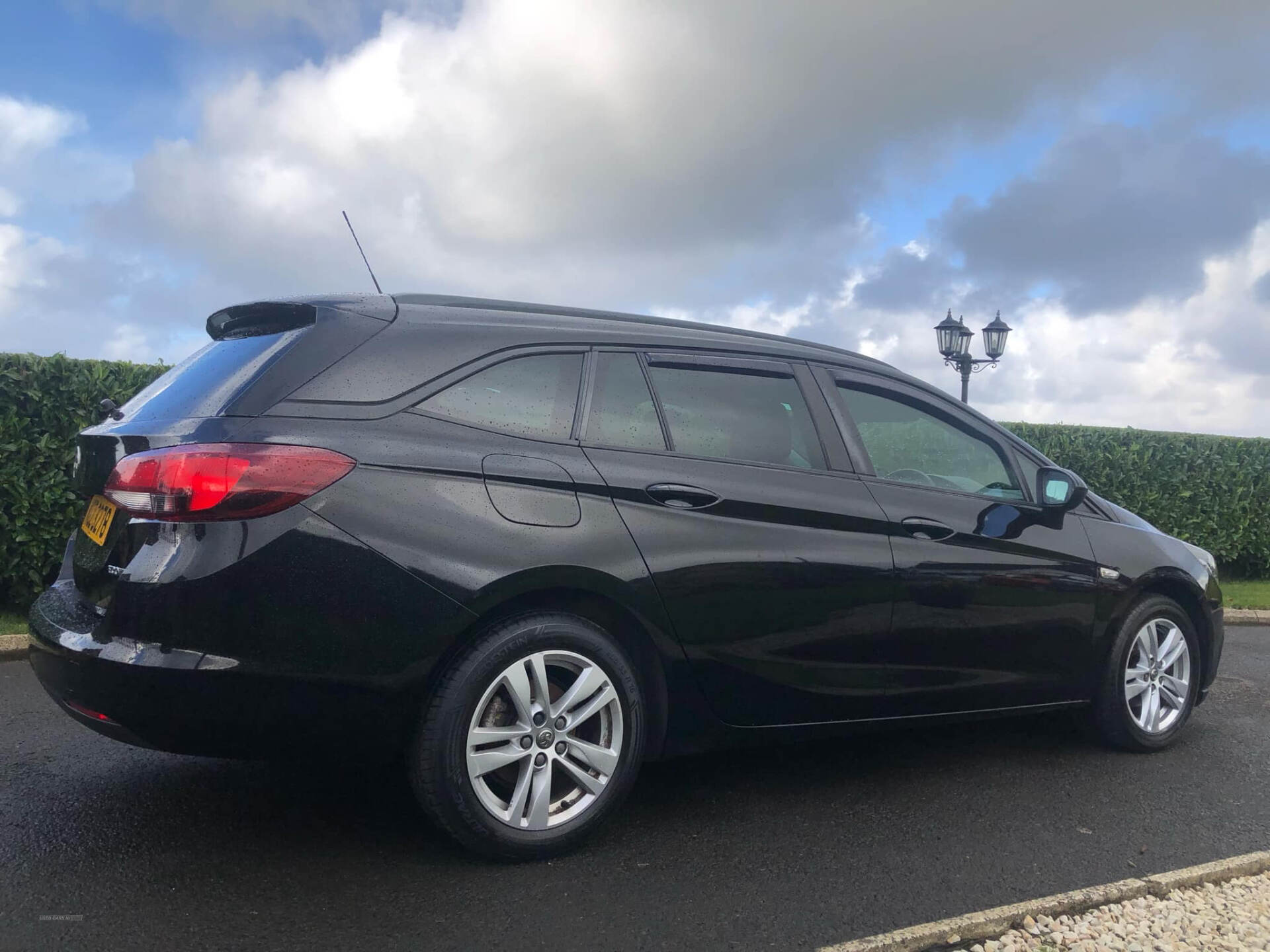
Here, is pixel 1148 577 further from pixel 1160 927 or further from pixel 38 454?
pixel 38 454

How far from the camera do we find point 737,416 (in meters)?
3.75

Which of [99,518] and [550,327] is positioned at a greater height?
[550,327]

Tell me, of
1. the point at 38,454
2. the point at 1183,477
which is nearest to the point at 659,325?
the point at 38,454

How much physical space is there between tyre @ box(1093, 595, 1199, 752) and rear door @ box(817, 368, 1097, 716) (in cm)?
22

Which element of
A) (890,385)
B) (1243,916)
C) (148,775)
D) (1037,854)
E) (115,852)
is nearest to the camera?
(1243,916)

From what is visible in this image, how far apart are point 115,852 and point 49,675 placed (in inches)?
23.1

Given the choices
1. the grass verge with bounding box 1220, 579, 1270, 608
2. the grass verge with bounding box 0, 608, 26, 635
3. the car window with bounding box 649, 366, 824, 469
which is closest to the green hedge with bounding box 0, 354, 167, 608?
the grass verge with bounding box 0, 608, 26, 635

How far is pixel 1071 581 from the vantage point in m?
4.38

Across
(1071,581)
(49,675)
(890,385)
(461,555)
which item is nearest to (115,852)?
(49,675)

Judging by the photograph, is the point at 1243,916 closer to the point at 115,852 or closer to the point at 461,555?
the point at 461,555

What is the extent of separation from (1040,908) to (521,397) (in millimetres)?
2086

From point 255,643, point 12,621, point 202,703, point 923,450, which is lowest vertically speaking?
point 12,621

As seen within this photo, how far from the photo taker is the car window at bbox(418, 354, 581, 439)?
3.17 meters

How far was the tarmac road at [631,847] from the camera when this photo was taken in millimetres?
→ 2748
